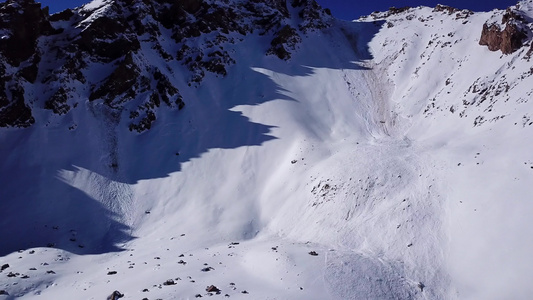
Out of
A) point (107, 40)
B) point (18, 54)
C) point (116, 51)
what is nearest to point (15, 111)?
point (18, 54)

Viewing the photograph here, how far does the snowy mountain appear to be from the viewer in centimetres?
2336

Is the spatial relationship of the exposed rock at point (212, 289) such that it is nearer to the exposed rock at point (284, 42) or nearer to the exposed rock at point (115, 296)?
the exposed rock at point (115, 296)

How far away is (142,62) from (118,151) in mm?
15092

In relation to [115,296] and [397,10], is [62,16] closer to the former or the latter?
[115,296]

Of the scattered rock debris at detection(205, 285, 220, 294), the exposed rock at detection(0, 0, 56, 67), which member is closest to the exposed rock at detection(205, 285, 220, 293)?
the scattered rock debris at detection(205, 285, 220, 294)

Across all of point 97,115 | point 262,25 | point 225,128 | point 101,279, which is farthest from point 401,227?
point 262,25

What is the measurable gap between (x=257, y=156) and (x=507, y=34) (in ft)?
101

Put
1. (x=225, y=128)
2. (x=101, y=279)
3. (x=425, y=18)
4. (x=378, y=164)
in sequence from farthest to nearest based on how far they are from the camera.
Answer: (x=425, y=18)
(x=225, y=128)
(x=378, y=164)
(x=101, y=279)

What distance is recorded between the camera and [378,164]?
112 feet

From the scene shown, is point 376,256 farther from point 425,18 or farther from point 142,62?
point 425,18

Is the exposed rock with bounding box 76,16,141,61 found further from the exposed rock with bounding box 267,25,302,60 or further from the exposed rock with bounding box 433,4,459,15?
the exposed rock with bounding box 433,4,459,15

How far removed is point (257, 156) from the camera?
41562 mm

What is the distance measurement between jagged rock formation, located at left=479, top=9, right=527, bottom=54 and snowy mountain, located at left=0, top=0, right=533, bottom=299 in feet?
0.78

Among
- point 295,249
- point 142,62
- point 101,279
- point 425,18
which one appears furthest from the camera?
point 425,18
